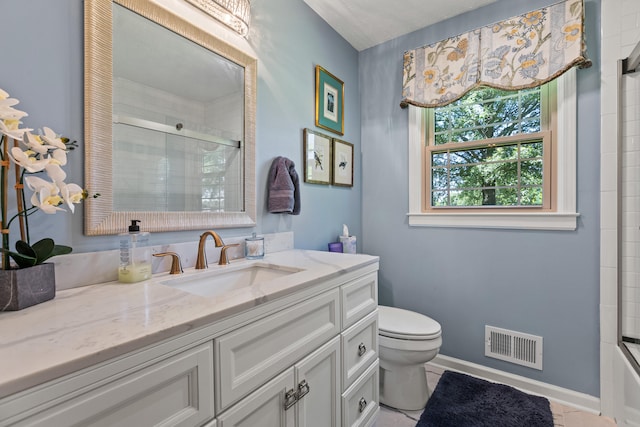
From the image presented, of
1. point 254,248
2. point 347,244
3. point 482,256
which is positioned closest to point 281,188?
point 254,248

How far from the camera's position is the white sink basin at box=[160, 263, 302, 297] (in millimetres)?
1097

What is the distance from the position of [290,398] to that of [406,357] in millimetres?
902

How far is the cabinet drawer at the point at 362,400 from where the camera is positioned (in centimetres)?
122

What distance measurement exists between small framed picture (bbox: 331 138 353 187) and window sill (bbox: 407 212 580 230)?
544mm

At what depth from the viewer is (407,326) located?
166 centimetres

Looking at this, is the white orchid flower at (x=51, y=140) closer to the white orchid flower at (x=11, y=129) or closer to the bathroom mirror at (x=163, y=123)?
the white orchid flower at (x=11, y=129)

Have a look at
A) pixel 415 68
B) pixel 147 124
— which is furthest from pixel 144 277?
pixel 415 68

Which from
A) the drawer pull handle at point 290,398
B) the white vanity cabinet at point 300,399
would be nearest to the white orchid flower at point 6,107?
the white vanity cabinet at point 300,399

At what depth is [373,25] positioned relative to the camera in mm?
2123

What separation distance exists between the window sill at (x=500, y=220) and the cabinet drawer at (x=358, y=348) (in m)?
0.97

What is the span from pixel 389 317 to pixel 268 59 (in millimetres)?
1659

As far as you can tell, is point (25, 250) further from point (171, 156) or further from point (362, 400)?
point (362, 400)

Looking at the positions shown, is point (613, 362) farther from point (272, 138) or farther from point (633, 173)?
A: point (272, 138)

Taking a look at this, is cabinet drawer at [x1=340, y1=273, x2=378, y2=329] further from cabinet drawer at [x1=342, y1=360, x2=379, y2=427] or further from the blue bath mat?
the blue bath mat
